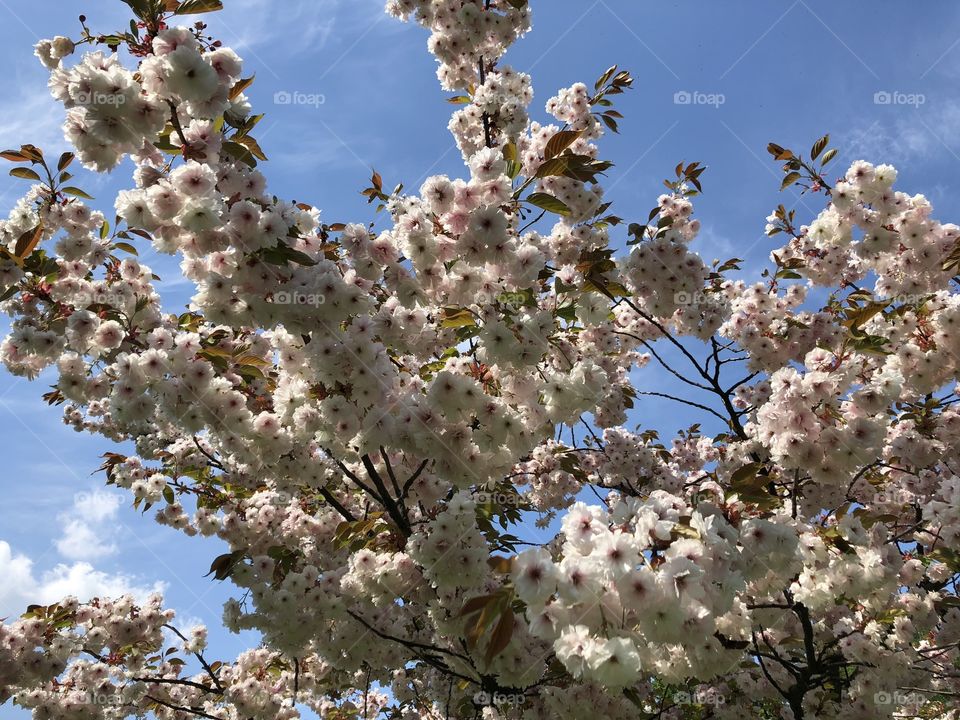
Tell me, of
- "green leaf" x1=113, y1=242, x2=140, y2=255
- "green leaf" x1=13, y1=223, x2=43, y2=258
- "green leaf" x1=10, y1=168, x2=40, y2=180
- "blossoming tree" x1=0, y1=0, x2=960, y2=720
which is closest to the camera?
"blossoming tree" x1=0, y1=0, x2=960, y2=720

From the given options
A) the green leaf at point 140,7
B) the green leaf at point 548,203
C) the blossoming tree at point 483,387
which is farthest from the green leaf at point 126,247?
the green leaf at point 548,203

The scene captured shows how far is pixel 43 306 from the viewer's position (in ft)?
15.4

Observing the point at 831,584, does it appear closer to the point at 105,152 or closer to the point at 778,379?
the point at 778,379

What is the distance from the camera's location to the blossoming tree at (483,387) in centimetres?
316

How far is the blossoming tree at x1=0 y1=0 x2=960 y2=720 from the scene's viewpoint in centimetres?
316

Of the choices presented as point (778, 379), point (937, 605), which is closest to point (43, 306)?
point (778, 379)

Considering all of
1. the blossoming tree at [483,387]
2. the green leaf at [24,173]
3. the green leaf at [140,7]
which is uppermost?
the green leaf at [24,173]

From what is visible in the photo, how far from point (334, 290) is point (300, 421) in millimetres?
1045

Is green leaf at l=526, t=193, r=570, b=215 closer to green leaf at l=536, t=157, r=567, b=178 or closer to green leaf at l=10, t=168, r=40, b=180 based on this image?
green leaf at l=536, t=157, r=567, b=178

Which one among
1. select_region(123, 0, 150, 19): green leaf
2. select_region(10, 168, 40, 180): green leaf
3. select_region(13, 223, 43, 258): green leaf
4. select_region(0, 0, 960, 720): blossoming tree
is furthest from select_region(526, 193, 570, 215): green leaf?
select_region(10, 168, 40, 180): green leaf

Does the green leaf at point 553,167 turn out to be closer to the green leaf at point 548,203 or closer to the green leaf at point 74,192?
the green leaf at point 548,203

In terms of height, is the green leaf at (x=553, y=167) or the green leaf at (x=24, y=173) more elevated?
the green leaf at (x=24, y=173)

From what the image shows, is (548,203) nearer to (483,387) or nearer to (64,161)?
(483,387)

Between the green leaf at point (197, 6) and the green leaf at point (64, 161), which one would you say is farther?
the green leaf at point (64, 161)
